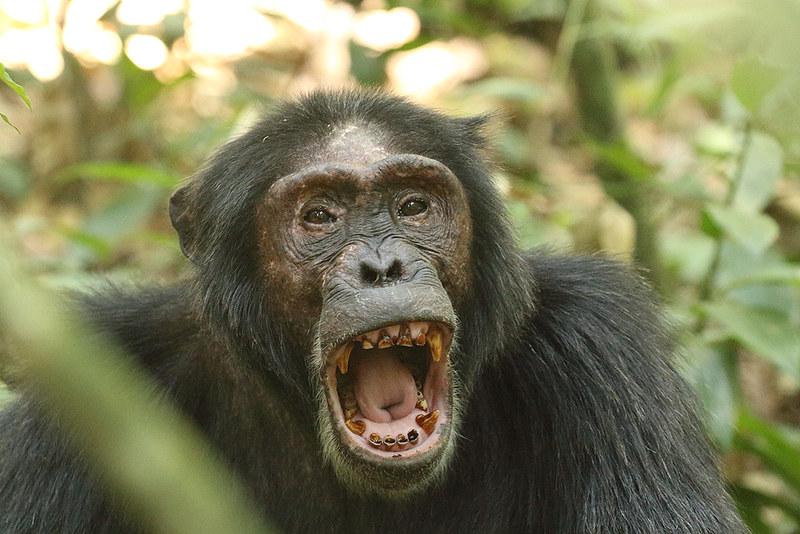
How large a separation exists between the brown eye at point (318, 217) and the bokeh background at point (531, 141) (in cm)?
118

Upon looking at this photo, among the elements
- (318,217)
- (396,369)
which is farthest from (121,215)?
(396,369)

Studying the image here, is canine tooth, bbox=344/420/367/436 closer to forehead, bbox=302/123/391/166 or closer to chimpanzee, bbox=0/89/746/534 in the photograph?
chimpanzee, bbox=0/89/746/534

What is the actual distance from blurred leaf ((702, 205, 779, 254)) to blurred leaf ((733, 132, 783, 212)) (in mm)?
95

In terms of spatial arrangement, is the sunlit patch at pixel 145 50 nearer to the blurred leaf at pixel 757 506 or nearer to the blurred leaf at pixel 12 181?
the blurred leaf at pixel 12 181

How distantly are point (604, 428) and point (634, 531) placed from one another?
457 mm

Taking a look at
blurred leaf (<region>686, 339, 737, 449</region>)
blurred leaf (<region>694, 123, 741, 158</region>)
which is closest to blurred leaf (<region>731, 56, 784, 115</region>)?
blurred leaf (<region>686, 339, 737, 449</region>)

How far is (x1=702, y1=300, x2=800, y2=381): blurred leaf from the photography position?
5.50m

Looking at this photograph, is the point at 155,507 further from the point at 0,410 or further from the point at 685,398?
the point at 0,410

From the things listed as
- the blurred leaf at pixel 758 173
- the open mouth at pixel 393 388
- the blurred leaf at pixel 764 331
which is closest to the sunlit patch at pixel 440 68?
the blurred leaf at pixel 758 173

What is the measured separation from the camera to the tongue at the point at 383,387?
398cm

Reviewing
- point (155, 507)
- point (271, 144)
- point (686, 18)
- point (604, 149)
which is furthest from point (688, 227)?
point (155, 507)

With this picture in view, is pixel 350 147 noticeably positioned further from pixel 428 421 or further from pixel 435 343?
pixel 428 421

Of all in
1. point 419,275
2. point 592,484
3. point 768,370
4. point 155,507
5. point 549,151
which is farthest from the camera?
point 549,151

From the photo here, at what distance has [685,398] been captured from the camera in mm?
4375
